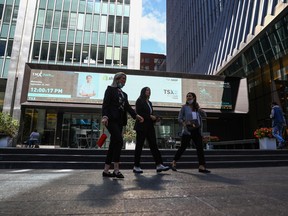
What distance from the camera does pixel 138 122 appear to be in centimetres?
457

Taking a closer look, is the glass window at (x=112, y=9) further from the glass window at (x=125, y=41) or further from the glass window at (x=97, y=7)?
the glass window at (x=125, y=41)

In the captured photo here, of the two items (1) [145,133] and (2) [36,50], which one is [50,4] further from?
(1) [145,133]

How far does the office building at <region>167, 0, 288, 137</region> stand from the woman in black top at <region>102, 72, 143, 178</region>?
1319cm

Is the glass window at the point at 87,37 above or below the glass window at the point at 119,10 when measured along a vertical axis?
below

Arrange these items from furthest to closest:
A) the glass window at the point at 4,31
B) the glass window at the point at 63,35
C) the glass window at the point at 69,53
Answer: the glass window at the point at 63,35
the glass window at the point at 69,53
the glass window at the point at 4,31

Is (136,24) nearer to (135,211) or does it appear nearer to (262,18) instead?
(262,18)

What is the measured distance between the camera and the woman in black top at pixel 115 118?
3.81 meters

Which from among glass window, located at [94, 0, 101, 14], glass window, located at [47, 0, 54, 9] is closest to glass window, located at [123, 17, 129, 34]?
glass window, located at [94, 0, 101, 14]

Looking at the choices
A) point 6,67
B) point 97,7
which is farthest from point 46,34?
point 97,7

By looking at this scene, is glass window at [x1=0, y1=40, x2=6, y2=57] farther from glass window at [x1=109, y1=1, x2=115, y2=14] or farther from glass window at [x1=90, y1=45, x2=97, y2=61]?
glass window at [x1=109, y1=1, x2=115, y2=14]

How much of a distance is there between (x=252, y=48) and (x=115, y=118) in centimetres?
1709

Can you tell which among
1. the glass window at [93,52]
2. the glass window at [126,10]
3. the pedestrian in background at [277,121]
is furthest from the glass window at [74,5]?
the pedestrian in background at [277,121]

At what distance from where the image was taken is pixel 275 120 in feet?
31.1

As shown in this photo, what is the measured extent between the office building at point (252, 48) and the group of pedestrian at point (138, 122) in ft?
39.3
